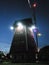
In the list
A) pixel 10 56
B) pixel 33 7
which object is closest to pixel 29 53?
pixel 10 56

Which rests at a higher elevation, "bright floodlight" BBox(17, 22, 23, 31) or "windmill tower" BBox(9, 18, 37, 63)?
"bright floodlight" BBox(17, 22, 23, 31)

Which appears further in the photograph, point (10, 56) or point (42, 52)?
point (10, 56)

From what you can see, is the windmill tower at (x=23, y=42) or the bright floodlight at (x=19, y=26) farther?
the bright floodlight at (x=19, y=26)

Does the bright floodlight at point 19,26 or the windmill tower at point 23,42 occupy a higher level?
the bright floodlight at point 19,26

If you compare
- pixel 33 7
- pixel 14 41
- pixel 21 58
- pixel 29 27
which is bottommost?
pixel 21 58

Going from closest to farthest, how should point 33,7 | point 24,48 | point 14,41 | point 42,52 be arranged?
point 42,52 → point 24,48 → point 14,41 → point 33,7

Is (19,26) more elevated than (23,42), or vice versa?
(19,26)

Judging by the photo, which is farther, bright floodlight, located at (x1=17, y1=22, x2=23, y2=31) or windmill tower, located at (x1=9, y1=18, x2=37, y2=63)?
bright floodlight, located at (x1=17, y1=22, x2=23, y2=31)

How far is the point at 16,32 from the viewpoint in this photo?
71.6 meters

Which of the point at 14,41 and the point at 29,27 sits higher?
the point at 29,27

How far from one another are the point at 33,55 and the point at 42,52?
332 centimetres

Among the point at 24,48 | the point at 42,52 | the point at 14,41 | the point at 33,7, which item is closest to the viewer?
the point at 42,52

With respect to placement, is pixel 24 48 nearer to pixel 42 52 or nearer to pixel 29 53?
pixel 29 53

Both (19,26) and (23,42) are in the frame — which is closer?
(23,42)
